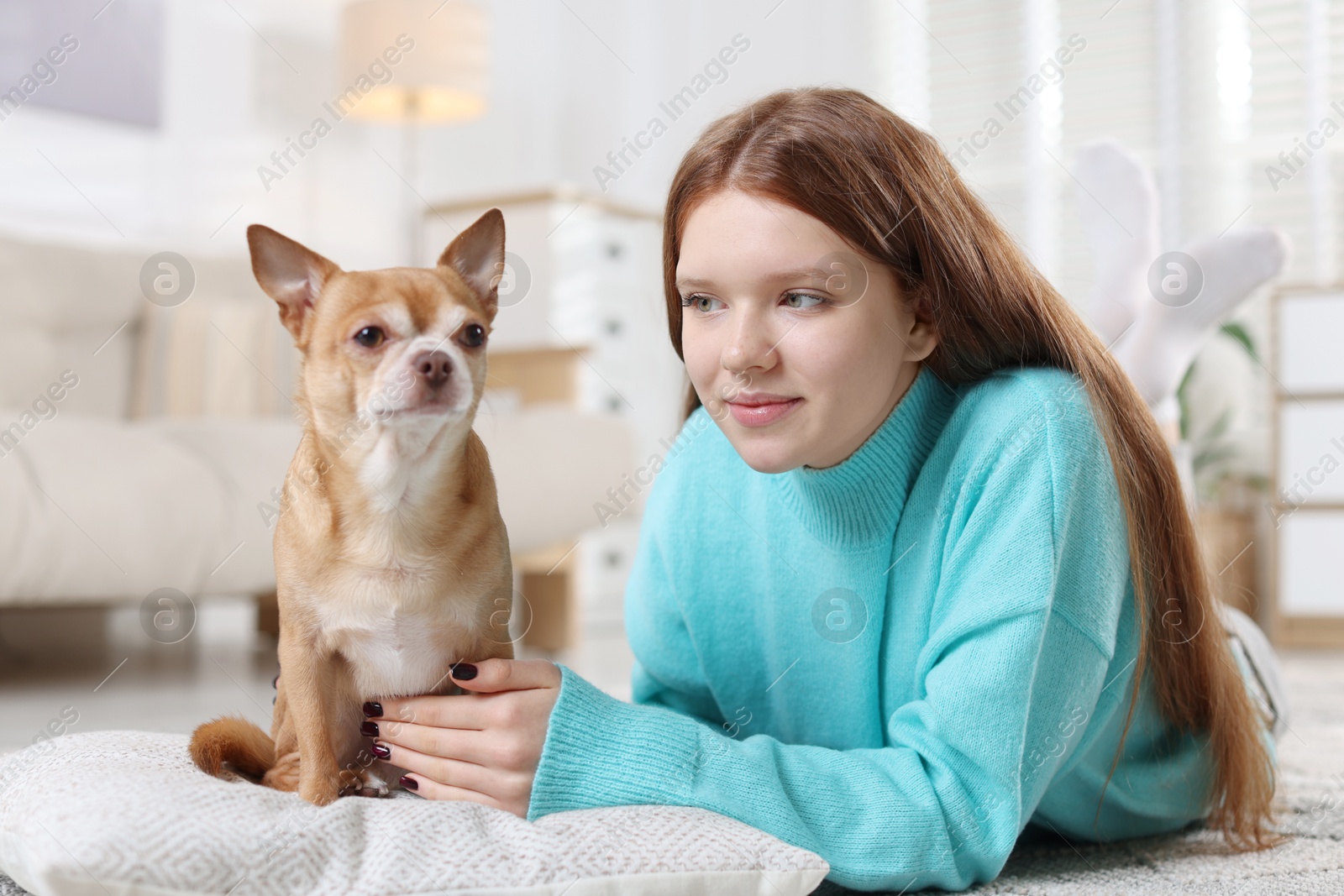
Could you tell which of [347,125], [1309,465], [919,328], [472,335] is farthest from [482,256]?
[347,125]

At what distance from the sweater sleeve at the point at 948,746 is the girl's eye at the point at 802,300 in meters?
0.21

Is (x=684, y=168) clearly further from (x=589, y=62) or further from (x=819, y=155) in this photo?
(x=589, y=62)

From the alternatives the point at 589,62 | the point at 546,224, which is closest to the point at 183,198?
the point at 546,224

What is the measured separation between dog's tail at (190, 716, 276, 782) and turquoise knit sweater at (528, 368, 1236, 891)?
0.77 ft

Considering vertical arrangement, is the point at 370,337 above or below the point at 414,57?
below

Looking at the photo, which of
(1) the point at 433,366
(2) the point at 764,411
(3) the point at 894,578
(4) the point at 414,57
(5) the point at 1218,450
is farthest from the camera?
(4) the point at 414,57

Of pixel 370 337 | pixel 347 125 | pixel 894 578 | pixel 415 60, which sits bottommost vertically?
pixel 894 578

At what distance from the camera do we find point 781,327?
0.95 m

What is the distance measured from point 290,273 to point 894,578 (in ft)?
1.95

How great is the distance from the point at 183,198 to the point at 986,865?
367 cm

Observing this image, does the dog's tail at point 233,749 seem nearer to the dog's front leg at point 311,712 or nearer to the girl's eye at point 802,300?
the dog's front leg at point 311,712

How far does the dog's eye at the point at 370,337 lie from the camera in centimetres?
79

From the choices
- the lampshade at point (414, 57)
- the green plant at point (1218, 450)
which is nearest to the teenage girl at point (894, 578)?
the green plant at point (1218, 450)

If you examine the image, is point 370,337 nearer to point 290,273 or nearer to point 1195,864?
point 290,273
